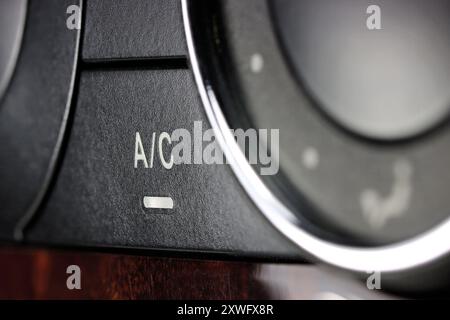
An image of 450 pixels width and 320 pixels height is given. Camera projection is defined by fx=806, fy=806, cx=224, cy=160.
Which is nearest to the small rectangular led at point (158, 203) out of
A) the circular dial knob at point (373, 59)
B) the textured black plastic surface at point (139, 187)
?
the textured black plastic surface at point (139, 187)

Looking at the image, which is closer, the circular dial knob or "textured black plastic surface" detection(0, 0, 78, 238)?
the circular dial knob

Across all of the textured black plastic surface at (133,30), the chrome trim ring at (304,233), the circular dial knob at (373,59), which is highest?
the textured black plastic surface at (133,30)

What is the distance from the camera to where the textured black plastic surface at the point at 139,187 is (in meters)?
0.49

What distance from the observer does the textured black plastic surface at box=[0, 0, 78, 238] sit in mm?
558

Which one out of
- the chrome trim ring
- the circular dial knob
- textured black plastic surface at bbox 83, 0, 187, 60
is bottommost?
the chrome trim ring

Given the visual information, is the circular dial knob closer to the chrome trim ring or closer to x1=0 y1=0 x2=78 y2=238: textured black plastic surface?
the chrome trim ring

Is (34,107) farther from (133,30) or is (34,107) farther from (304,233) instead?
(304,233)

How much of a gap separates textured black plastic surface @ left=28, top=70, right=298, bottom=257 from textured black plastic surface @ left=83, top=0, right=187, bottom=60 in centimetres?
1

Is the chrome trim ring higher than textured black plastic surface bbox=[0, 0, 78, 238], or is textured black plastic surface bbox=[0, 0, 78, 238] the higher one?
textured black plastic surface bbox=[0, 0, 78, 238]

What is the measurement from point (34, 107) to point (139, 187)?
108mm

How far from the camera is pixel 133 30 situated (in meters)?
0.53

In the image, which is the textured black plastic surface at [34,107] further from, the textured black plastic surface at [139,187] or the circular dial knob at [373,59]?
the circular dial knob at [373,59]
